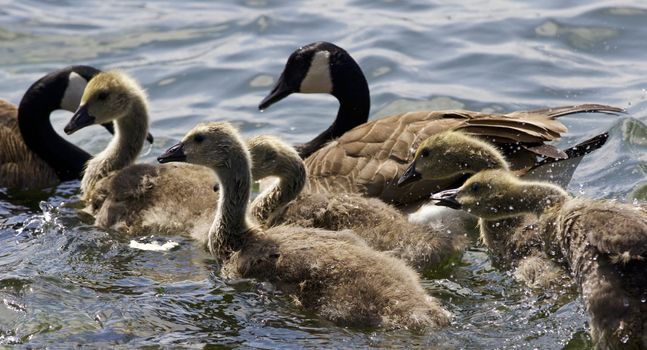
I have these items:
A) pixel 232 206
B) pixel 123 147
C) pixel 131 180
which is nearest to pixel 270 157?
pixel 232 206

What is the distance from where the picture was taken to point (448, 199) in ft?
27.5

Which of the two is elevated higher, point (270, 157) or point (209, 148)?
point (209, 148)

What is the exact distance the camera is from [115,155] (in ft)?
34.0

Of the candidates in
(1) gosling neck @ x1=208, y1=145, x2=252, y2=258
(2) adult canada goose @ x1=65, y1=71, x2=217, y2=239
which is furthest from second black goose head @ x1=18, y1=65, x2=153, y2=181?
(1) gosling neck @ x1=208, y1=145, x2=252, y2=258

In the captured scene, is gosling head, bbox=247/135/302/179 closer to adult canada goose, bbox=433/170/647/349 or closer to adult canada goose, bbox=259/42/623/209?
adult canada goose, bbox=259/42/623/209

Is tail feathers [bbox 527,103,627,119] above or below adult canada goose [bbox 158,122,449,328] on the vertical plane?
above

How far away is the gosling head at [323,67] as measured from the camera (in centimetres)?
1088

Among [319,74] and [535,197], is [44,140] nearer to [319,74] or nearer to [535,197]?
[319,74]

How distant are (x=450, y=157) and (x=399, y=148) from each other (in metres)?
0.55

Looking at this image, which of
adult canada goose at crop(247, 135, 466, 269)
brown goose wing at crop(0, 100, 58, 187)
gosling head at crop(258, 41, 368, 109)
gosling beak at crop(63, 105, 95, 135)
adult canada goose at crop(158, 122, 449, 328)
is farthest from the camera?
brown goose wing at crop(0, 100, 58, 187)

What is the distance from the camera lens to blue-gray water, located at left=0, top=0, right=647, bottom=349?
7.52 meters

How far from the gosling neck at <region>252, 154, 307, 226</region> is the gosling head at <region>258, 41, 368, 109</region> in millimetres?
2163

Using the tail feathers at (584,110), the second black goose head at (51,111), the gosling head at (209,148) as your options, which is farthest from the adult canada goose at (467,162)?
the second black goose head at (51,111)

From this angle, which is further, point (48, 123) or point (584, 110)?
point (48, 123)
